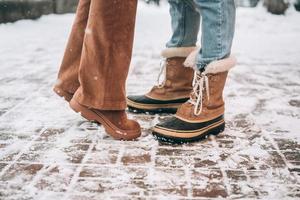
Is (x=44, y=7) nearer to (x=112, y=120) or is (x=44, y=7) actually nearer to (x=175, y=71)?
(x=175, y=71)

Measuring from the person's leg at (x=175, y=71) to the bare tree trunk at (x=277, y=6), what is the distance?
5.11m

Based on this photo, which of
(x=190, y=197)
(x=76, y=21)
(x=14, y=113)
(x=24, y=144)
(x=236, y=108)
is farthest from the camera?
(x=236, y=108)

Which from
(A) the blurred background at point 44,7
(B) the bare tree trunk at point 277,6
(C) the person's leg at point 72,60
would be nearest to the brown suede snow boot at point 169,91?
(C) the person's leg at point 72,60

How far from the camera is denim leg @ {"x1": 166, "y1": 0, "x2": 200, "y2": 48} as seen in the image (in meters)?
2.02

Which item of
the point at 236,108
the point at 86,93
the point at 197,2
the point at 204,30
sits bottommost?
the point at 236,108

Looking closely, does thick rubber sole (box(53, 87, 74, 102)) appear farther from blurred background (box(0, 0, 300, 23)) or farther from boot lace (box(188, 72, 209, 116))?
blurred background (box(0, 0, 300, 23))

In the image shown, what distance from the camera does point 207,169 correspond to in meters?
1.49

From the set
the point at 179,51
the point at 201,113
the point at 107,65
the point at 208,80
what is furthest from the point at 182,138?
the point at 179,51

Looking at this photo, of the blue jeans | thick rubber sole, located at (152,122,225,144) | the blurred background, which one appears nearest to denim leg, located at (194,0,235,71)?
the blue jeans

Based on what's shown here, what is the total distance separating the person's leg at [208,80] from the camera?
1697 millimetres

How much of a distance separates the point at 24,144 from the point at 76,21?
1.83 ft

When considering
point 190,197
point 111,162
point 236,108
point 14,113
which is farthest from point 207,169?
Answer: point 14,113

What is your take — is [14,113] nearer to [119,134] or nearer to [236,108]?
[119,134]

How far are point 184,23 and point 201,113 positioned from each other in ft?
1.58
